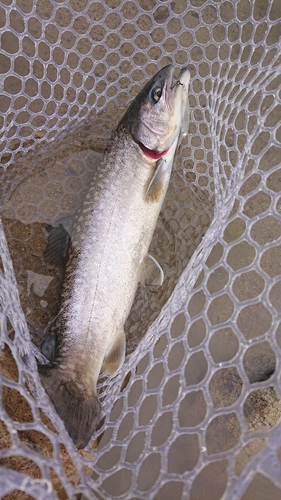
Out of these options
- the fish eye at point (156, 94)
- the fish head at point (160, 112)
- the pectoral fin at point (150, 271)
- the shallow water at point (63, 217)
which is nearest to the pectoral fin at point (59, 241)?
the shallow water at point (63, 217)

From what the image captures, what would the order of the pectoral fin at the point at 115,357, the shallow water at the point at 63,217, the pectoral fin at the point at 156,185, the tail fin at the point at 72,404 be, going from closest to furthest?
the tail fin at the point at 72,404 → the pectoral fin at the point at 115,357 → the pectoral fin at the point at 156,185 → the shallow water at the point at 63,217

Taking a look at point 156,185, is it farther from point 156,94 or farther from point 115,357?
point 115,357

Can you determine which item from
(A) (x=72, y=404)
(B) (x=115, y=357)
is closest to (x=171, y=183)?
(B) (x=115, y=357)

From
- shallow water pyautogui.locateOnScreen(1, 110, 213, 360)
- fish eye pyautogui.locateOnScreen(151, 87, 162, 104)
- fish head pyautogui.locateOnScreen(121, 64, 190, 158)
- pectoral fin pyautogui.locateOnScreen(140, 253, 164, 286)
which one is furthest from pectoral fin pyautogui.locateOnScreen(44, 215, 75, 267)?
fish eye pyautogui.locateOnScreen(151, 87, 162, 104)

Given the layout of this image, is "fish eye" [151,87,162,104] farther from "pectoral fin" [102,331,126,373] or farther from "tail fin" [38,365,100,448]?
"tail fin" [38,365,100,448]

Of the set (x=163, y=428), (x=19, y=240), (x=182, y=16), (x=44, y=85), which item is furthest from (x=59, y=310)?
(x=182, y=16)

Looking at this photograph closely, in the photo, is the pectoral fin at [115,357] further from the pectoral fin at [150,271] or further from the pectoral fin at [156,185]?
the pectoral fin at [156,185]

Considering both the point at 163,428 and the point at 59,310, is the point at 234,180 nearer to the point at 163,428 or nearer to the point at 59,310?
the point at 59,310
